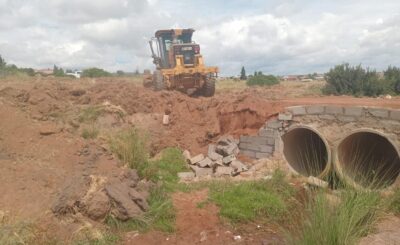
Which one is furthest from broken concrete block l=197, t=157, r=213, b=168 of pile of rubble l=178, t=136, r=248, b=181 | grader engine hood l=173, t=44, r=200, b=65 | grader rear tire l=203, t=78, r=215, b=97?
grader engine hood l=173, t=44, r=200, b=65

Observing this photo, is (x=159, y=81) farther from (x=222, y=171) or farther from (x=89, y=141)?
(x=89, y=141)

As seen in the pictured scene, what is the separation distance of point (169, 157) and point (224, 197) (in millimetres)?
2793

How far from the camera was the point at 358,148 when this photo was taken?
9297mm

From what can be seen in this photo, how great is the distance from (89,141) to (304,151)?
5.07m

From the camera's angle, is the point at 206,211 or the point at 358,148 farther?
the point at 358,148

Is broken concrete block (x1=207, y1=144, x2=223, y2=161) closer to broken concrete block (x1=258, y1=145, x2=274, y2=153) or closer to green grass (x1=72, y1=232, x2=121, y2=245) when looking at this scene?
broken concrete block (x1=258, y1=145, x2=274, y2=153)

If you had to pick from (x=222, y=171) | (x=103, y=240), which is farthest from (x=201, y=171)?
(x=103, y=240)

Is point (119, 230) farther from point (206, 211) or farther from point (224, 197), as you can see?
point (224, 197)

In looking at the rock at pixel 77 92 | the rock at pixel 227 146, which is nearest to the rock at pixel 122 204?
the rock at pixel 227 146

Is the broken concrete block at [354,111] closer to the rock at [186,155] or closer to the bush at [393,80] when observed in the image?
the rock at [186,155]

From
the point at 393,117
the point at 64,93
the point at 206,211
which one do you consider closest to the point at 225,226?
the point at 206,211

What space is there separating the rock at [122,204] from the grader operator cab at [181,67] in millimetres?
9752

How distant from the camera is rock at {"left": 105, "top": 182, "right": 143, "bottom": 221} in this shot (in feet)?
19.7

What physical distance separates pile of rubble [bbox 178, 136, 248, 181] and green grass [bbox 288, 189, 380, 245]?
4.65 metres
